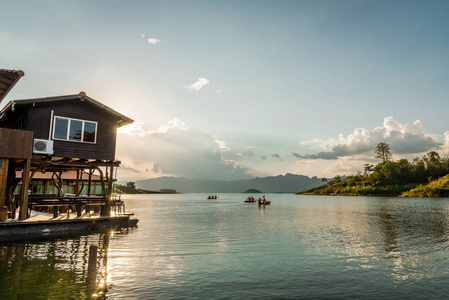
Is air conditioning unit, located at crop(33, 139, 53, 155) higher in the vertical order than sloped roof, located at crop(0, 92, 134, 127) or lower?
lower

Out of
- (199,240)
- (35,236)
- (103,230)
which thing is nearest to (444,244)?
(199,240)

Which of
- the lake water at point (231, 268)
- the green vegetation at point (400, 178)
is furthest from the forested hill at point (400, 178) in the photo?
the lake water at point (231, 268)

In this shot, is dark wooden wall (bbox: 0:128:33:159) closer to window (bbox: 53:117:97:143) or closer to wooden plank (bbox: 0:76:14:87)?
window (bbox: 53:117:97:143)

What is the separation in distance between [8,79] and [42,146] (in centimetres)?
754

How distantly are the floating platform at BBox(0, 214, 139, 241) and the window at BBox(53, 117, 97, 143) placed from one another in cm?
660

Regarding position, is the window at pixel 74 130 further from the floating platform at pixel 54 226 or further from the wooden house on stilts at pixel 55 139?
the floating platform at pixel 54 226

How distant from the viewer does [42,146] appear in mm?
22078

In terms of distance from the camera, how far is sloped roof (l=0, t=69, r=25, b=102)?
1531 cm

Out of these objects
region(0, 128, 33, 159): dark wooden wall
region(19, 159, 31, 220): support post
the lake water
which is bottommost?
the lake water

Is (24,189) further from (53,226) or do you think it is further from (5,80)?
(5,80)

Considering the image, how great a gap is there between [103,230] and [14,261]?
10.5 metres

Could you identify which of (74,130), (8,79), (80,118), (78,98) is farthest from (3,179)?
(78,98)

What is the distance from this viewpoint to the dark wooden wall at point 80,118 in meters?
22.6

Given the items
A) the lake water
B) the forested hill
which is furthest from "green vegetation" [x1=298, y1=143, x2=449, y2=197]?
the lake water
